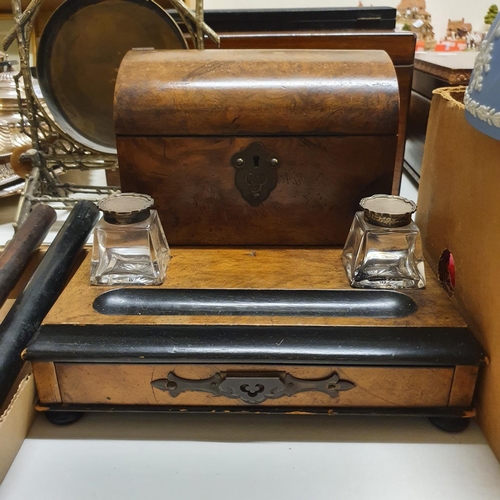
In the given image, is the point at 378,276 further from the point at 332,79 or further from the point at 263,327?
the point at 332,79

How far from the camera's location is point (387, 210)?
69 centimetres

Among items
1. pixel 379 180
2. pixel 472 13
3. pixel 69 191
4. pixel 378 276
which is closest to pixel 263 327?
pixel 378 276

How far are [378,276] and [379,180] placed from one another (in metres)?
0.17

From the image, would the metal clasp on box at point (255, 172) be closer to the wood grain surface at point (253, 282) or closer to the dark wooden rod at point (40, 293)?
the wood grain surface at point (253, 282)

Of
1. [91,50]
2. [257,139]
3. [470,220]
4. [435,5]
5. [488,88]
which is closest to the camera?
[488,88]

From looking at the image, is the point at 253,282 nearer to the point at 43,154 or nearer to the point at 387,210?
the point at 387,210

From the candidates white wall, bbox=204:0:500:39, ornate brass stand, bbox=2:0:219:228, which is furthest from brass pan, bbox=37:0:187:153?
white wall, bbox=204:0:500:39

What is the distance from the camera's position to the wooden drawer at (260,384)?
1.89ft

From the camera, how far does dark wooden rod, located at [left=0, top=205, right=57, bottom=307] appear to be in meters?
0.76

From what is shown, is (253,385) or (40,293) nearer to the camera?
(253,385)

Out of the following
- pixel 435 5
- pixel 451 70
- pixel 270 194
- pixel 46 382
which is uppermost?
pixel 435 5

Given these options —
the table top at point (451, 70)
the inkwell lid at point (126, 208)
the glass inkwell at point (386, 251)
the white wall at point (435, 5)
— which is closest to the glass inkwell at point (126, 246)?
the inkwell lid at point (126, 208)

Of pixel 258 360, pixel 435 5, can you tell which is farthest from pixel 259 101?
pixel 435 5

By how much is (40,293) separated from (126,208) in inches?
6.4
